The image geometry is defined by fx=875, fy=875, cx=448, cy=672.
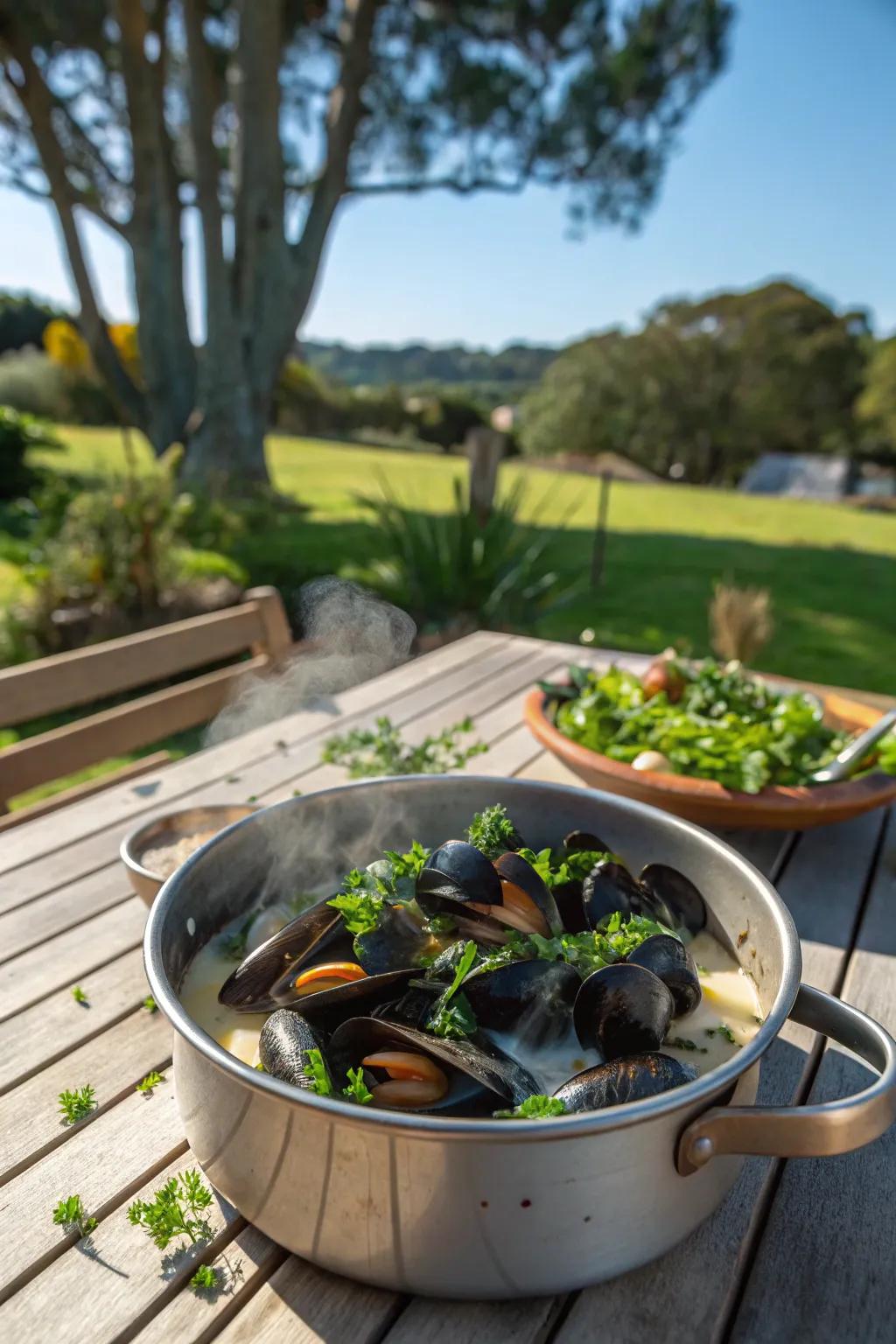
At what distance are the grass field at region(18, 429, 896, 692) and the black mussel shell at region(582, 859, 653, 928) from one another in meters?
3.99

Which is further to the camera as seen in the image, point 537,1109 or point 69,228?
point 69,228

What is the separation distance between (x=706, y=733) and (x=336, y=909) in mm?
970

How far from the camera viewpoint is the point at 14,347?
1015 inches

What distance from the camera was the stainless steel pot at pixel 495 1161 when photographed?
652 millimetres

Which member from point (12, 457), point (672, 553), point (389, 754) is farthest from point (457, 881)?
point (12, 457)

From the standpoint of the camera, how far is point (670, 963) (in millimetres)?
941

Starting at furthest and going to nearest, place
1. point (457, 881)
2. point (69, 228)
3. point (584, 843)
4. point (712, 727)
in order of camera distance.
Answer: point (69, 228), point (712, 727), point (584, 843), point (457, 881)

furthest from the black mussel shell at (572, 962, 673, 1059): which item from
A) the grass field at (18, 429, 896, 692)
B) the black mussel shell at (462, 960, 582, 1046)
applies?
the grass field at (18, 429, 896, 692)

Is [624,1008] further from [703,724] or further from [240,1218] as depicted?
[703,724]

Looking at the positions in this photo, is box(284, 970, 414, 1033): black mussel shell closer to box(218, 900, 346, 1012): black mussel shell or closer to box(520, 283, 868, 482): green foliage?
box(218, 900, 346, 1012): black mussel shell

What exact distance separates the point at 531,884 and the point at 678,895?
0.77 ft

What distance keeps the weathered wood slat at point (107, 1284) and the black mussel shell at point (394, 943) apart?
0.27 m

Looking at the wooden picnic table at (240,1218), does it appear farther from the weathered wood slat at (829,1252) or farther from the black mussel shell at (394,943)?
the black mussel shell at (394,943)

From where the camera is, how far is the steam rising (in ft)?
7.22
